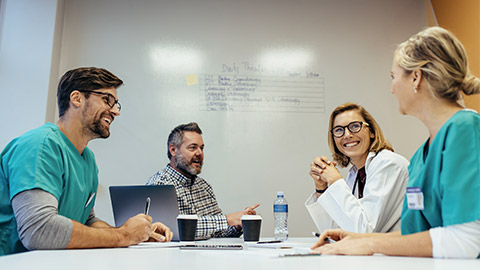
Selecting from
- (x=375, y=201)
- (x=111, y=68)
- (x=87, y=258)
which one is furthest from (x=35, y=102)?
(x=375, y=201)

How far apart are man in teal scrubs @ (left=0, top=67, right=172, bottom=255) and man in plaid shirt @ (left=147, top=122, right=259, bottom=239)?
2.73ft

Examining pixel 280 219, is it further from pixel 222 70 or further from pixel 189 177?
pixel 222 70

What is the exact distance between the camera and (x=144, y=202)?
1.88 meters

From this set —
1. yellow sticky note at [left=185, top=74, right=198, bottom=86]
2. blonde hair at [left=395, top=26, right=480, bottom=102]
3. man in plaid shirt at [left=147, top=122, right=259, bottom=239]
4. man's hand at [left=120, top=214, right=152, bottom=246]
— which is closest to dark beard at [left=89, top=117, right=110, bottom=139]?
man's hand at [left=120, top=214, right=152, bottom=246]

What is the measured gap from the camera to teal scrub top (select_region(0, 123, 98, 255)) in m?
1.30

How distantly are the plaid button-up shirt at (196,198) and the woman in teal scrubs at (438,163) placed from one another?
3.99 ft

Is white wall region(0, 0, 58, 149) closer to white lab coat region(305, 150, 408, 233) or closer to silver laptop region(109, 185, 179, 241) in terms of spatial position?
silver laptop region(109, 185, 179, 241)

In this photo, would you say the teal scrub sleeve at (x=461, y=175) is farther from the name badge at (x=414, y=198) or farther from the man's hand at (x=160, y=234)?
the man's hand at (x=160, y=234)

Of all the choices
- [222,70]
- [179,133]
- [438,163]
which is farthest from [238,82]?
[438,163]

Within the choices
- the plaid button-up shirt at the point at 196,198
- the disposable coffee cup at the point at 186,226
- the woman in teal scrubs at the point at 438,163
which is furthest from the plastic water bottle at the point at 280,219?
the woman in teal scrubs at the point at 438,163

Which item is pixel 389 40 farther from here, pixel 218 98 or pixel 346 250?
pixel 346 250

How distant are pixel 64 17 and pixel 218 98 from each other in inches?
54.5

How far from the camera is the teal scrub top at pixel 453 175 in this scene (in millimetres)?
909

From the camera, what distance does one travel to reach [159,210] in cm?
193
